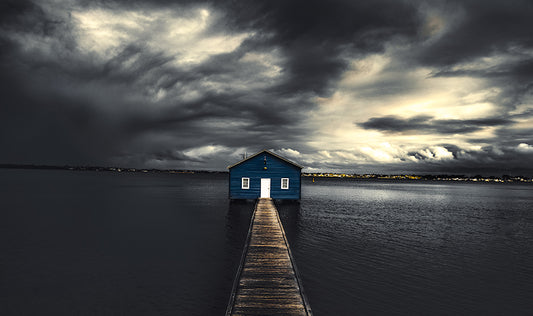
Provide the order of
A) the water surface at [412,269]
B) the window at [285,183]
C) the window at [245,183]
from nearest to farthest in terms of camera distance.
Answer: the water surface at [412,269] → the window at [285,183] → the window at [245,183]

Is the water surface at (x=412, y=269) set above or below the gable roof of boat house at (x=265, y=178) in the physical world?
below

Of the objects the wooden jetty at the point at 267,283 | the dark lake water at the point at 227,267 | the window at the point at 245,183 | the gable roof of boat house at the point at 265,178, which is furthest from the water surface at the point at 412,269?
the window at the point at 245,183

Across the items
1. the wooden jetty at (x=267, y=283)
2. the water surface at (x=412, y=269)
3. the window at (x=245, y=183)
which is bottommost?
the water surface at (x=412, y=269)

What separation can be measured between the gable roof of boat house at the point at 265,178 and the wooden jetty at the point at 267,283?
69.3ft

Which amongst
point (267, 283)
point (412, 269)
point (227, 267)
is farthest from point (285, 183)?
point (267, 283)

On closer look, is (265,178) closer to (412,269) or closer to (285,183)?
(285,183)

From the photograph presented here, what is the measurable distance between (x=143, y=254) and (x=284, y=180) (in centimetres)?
2292

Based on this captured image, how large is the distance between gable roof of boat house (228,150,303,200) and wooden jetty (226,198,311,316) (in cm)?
2111

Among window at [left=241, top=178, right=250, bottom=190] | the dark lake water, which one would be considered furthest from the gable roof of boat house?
the dark lake water

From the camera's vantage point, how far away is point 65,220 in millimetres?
29719

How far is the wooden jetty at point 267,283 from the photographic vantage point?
8742 mm

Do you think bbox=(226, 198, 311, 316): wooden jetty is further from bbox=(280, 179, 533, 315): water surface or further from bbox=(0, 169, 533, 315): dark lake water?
bbox=(280, 179, 533, 315): water surface

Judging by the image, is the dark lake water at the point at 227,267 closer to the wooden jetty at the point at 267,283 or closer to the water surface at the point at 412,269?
the water surface at the point at 412,269

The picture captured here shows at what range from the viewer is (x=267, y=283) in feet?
34.6
